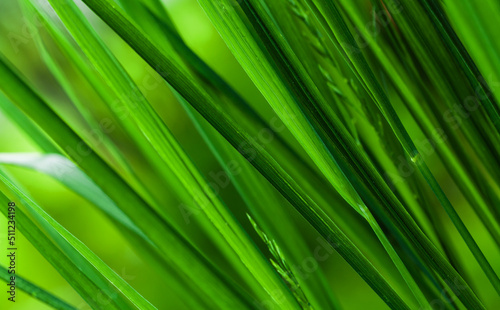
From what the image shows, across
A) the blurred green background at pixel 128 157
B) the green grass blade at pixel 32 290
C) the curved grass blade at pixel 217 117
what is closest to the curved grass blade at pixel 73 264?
the green grass blade at pixel 32 290

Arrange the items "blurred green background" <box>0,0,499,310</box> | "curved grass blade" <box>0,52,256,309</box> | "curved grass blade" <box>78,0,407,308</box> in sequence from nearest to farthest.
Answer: "curved grass blade" <box>78,0,407,308</box>, "curved grass blade" <box>0,52,256,309</box>, "blurred green background" <box>0,0,499,310</box>

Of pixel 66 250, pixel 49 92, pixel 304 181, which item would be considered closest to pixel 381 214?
pixel 304 181

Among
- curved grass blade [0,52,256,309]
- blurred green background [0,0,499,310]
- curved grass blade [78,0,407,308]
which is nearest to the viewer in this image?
curved grass blade [78,0,407,308]

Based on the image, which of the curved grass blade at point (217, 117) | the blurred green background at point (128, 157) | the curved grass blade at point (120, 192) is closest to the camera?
the curved grass blade at point (217, 117)

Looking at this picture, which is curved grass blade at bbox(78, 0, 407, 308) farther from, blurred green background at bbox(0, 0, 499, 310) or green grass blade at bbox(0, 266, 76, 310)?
blurred green background at bbox(0, 0, 499, 310)

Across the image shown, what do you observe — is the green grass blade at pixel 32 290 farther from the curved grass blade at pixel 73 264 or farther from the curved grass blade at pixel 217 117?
the curved grass blade at pixel 217 117

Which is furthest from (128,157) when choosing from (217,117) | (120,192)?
(217,117)

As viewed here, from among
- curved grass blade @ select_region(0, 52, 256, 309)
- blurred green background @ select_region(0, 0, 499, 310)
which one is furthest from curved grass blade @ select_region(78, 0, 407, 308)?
blurred green background @ select_region(0, 0, 499, 310)

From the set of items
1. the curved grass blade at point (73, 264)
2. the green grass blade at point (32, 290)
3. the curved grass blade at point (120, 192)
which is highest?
the curved grass blade at point (120, 192)

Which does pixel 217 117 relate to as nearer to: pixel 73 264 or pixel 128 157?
pixel 73 264

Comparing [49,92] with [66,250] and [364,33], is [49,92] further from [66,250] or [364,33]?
[364,33]

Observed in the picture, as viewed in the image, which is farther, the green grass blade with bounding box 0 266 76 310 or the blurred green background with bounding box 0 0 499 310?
Result: the blurred green background with bounding box 0 0 499 310
